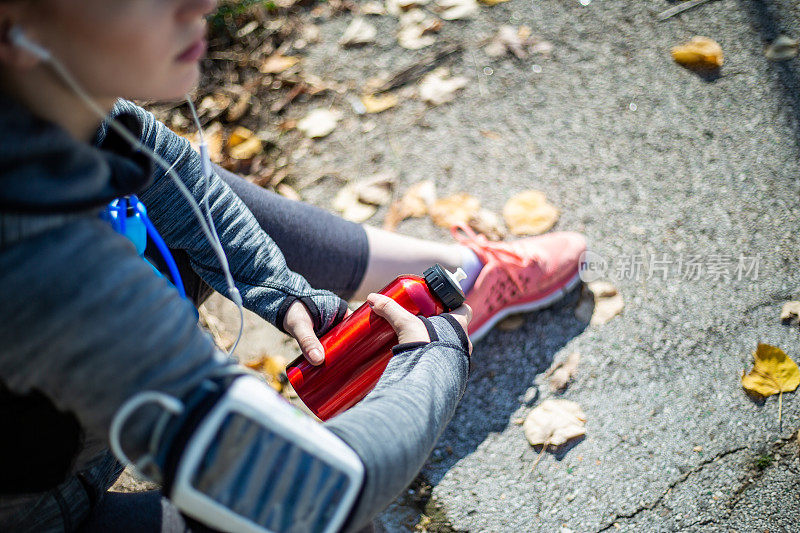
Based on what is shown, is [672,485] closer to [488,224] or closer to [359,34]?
[488,224]

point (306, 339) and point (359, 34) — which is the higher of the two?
point (359, 34)

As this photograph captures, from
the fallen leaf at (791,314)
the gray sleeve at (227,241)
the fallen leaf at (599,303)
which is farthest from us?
the fallen leaf at (599,303)

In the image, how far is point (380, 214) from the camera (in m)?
2.06

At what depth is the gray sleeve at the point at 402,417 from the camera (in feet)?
2.96

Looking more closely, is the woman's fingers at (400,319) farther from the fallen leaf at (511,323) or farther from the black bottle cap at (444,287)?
the fallen leaf at (511,323)

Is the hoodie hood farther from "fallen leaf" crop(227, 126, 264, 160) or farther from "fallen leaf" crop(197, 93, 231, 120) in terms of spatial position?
"fallen leaf" crop(197, 93, 231, 120)

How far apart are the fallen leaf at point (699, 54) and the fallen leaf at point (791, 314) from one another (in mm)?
950

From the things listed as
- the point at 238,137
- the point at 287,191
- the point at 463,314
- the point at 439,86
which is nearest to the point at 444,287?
the point at 463,314

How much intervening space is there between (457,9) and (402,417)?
6.56 ft

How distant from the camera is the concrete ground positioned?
1471 millimetres

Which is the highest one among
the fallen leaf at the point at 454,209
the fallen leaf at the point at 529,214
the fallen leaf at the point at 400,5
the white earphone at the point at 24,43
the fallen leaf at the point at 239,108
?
the white earphone at the point at 24,43

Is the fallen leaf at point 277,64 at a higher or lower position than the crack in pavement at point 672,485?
higher

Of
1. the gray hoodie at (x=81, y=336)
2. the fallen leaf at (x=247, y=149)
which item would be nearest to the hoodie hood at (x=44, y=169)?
the gray hoodie at (x=81, y=336)

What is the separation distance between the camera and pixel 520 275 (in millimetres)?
1693
